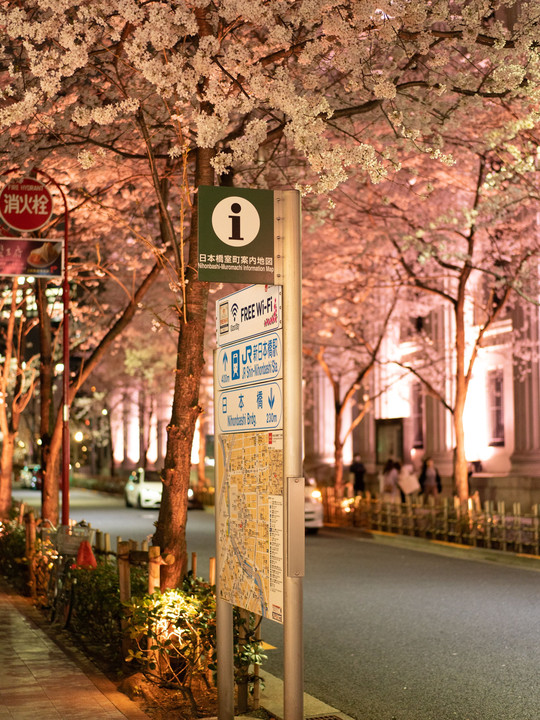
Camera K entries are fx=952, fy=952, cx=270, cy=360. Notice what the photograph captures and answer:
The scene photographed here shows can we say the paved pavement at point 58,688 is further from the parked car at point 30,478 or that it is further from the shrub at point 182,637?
the parked car at point 30,478

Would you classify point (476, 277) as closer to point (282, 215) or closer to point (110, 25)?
point (110, 25)

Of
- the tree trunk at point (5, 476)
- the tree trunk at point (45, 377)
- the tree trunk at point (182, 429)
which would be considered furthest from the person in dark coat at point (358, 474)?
the tree trunk at point (182, 429)

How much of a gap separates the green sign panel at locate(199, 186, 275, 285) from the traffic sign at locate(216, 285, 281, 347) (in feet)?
0.59

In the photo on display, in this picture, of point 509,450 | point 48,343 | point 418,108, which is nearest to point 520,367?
point 509,450

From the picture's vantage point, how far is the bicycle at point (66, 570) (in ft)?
37.4

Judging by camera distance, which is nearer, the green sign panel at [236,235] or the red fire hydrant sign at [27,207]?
the green sign panel at [236,235]

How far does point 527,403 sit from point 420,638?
19447mm

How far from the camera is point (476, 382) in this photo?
33844mm

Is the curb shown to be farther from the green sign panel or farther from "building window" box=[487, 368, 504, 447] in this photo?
the green sign panel

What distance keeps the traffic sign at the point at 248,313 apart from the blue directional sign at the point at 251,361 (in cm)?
6

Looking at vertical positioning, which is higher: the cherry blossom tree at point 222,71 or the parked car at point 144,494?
the cherry blossom tree at point 222,71

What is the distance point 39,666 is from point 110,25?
258 inches

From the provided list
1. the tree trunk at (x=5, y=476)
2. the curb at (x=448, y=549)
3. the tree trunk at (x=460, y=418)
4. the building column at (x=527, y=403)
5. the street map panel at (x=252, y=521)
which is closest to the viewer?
the street map panel at (x=252, y=521)

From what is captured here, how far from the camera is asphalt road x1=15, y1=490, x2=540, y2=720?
8.37 meters
